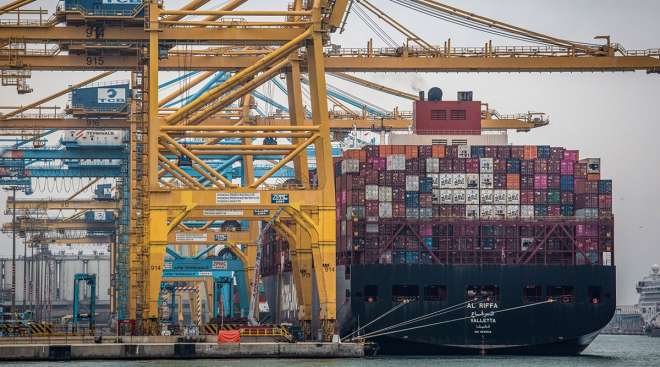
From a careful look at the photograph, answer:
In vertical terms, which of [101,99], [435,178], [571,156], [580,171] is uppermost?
[101,99]

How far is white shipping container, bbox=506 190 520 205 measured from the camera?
6625cm

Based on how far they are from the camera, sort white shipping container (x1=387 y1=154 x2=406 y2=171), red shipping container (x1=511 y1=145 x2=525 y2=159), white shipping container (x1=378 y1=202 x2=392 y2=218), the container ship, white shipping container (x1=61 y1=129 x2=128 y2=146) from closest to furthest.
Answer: the container ship → white shipping container (x1=378 y1=202 x2=392 y2=218) → white shipping container (x1=387 y1=154 x2=406 y2=171) → red shipping container (x1=511 y1=145 x2=525 y2=159) → white shipping container (x1=61 y1=129 x2=128 y2=146)

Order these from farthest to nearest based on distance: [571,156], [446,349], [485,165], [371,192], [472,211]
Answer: [571,156] → [485,165] → [371,192] → [472,211] → [446,349]

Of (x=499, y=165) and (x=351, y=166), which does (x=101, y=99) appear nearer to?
(x=351, y=166)

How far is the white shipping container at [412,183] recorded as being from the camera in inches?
2601

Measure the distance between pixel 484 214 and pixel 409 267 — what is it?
403 cm

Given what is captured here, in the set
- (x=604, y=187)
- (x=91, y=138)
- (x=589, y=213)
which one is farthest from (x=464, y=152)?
(x=91, y=138)

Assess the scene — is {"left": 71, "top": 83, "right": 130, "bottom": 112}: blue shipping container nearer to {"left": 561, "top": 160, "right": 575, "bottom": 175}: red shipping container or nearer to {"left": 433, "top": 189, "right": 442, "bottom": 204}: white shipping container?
{"left": 433, "top": 189, "right": 442, "bottom": 204}: white shipping container

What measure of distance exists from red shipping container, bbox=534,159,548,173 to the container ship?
42 millimetres

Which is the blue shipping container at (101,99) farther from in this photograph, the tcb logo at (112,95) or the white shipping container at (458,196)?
the white shipping container at (458,196)

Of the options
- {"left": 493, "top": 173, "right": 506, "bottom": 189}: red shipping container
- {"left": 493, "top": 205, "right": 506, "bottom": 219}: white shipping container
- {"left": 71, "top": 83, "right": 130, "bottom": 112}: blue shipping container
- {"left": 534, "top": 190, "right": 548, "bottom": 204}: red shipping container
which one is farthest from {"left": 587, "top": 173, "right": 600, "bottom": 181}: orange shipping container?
{"left": 71, "top": 83, "right": 130, "bottom": 112}: blue shipping container

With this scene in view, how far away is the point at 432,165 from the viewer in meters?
66.5

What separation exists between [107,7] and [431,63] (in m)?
13.7

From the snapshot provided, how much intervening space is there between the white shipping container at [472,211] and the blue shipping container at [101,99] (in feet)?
71.7
